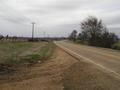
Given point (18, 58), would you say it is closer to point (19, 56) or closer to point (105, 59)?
point (19, 56)

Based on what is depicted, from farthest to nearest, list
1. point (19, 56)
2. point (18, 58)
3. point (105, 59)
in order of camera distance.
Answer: point (19, 56)
point (18, 58)
point (105, 59)

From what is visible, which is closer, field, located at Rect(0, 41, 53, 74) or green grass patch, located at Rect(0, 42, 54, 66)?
field, located at Rect(0, 41, 53, 74)

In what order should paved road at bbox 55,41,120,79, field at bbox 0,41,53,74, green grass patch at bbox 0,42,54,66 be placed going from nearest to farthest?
paved road at bbox 55,41,120,79 → field at bbox 0,41,53,74 → green grass patch at bbox 0,42,54,66

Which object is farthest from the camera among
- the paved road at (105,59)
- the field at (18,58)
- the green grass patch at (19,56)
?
the green grass patch at (19,56)

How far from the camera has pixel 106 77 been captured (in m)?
12.4

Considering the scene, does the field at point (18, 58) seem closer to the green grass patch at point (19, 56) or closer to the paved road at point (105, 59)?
the green grass patch at point (19, 56)

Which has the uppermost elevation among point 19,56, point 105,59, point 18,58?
point 105,59

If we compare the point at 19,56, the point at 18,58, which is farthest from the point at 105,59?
the point at 19,56

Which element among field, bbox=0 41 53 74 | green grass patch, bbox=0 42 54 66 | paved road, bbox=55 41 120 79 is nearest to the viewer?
paved road, bbox=55 41 120 79

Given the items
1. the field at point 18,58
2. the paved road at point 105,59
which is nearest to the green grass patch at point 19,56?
the field at point 18,58

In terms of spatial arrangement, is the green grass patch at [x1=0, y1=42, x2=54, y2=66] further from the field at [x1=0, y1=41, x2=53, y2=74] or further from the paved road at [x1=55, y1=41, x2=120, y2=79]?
the paved road at [x1=55, y1=41, x2=120, y2=79]

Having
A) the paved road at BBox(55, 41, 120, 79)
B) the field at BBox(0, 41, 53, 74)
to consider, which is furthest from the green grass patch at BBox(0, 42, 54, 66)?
the paved road at BBox(55, 41, 120, 79)

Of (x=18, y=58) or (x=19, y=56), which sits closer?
(x=18, y=58)

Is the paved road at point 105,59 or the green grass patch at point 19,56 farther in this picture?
the green grass patch at point 19,56
